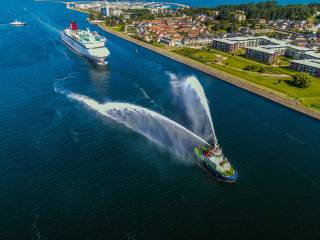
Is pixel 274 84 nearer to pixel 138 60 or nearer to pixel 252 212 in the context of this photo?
pixel 138 60

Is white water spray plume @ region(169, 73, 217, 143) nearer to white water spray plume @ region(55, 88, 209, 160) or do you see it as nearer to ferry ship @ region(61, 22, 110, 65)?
white water spray plume @ region(55, 88, 209, 160)

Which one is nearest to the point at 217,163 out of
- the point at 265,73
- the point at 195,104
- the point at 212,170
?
the point at 212,170

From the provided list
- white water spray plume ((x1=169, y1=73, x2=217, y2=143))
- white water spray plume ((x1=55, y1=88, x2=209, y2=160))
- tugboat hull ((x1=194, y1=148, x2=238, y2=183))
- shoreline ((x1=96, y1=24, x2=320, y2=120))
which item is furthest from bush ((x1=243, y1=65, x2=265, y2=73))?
tugboat hull ((x1=194, y1=148, x2=238, y2=183))

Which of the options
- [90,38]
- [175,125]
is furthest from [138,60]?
[175,125]

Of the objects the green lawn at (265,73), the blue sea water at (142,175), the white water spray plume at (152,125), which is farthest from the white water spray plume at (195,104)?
the green lawn at (265,73)

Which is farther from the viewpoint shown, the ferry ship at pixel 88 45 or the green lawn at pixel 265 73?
the ferry ship at pixel 88 45

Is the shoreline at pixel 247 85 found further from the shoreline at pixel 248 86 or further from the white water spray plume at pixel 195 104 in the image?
the white water spray plume at pixel 195 104

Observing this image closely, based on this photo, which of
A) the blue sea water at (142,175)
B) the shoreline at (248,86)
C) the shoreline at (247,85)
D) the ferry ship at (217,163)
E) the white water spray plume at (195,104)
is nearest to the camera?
the blue sea water at (142,175)
